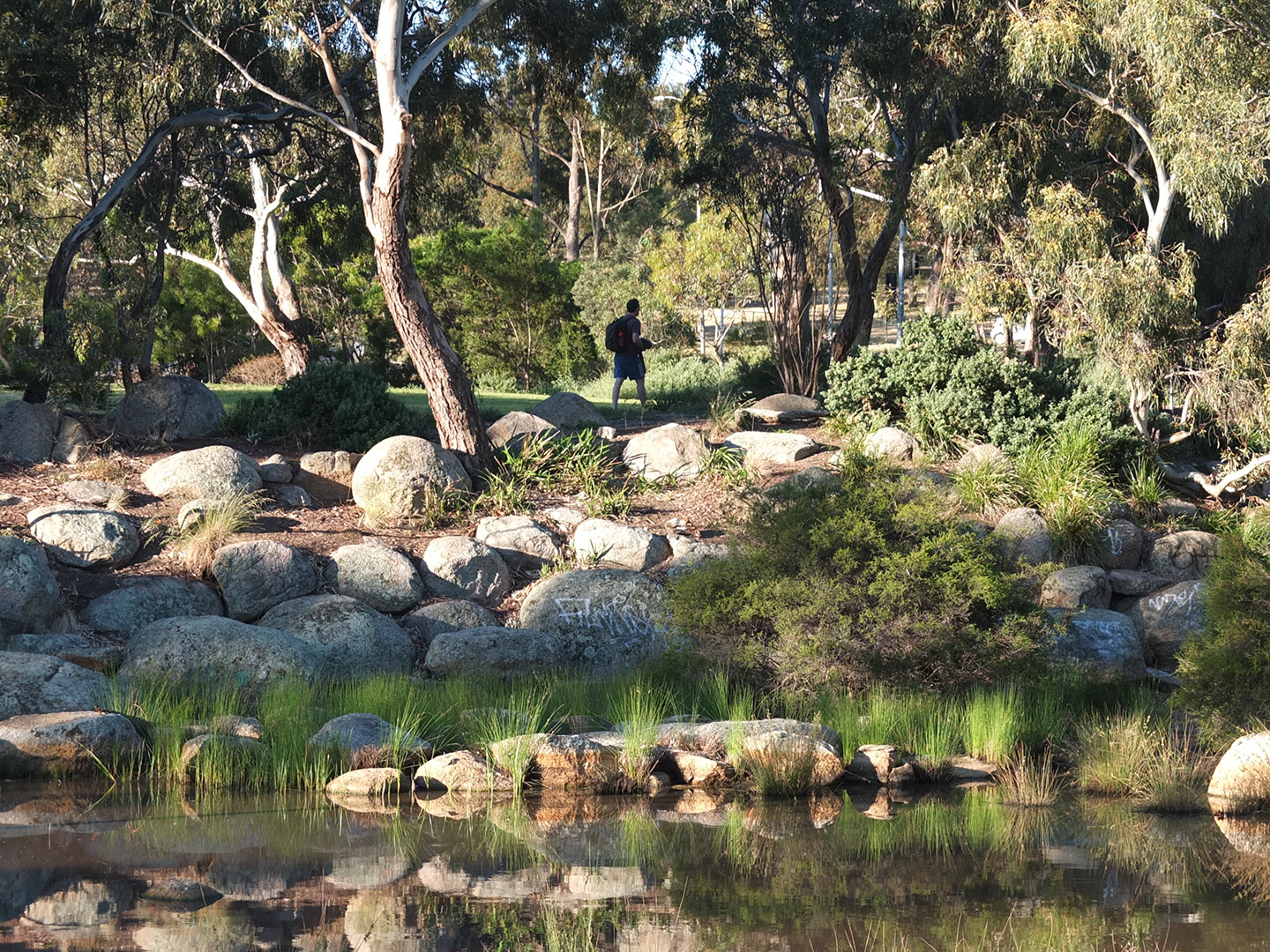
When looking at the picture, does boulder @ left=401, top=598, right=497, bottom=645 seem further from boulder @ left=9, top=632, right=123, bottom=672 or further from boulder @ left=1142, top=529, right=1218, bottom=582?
boulder @ left=1142, top=529, right=1218, bottom=582

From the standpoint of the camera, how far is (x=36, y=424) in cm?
1366

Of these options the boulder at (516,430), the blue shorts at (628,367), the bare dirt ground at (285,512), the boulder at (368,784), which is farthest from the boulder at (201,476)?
the blue shorts at (628,367)

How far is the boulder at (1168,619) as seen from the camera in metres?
12.2

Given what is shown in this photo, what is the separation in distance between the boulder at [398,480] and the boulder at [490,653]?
9.21 feet

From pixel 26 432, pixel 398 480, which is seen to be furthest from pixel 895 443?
pixel 26 432

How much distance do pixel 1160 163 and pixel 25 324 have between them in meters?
17.5

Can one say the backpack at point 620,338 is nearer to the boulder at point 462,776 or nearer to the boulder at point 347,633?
the boulder at point 347,633

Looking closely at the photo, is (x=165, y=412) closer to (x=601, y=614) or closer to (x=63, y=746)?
(x=601, y=614)

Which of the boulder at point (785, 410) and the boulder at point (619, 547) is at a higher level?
the boulder at point (785, 410)

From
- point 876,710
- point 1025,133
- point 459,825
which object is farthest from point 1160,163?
point 459,825

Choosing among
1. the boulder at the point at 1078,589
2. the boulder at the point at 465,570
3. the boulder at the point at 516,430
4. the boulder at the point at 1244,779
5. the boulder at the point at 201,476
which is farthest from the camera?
the boulder at the point at 516,430

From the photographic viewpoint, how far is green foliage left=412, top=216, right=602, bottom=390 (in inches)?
1109

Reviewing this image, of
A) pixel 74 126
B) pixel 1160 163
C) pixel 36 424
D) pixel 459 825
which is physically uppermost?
pixel 74 126

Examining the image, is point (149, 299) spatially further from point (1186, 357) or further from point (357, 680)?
point (1186, 357)
